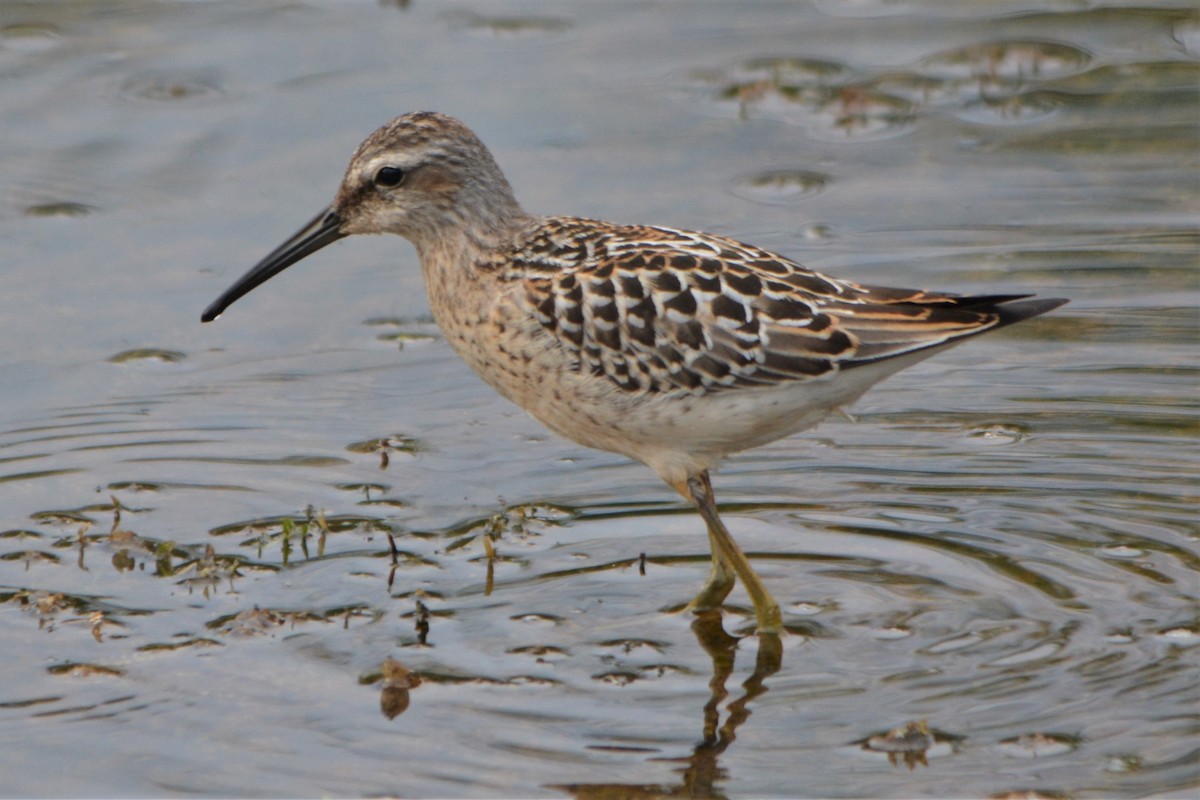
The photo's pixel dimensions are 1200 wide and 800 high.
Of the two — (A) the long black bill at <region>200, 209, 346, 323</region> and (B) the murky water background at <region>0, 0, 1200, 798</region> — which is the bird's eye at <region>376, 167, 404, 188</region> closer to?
(A) the long black bill at <region>200, 209, 346, 323</region>

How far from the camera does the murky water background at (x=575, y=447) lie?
20.2 feet

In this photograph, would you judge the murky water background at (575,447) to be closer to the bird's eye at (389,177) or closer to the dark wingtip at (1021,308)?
the dark wingtip at (1021,308)

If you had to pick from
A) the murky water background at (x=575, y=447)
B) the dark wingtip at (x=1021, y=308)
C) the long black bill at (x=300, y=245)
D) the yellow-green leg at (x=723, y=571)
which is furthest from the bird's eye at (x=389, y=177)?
the dark wingtip at (x=1021, y=308)

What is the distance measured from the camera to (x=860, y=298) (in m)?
7.01

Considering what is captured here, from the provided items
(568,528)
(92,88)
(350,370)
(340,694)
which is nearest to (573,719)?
(340,694)

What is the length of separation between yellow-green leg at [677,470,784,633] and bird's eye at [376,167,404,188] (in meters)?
1.81

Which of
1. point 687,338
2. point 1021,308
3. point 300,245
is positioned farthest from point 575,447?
point 1021,308

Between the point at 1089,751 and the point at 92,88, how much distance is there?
8.46 m

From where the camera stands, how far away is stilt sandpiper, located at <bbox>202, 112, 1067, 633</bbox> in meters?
6.78

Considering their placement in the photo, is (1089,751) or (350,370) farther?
(350,370)

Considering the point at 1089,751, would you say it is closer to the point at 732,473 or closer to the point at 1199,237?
the point at 732,473

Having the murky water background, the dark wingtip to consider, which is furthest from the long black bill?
the dark wingtip

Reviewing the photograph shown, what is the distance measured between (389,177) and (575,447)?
1695 mm

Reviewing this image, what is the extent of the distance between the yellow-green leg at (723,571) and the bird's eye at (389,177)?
181 cm
